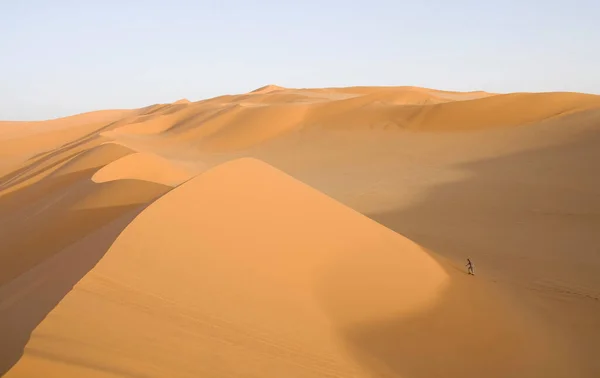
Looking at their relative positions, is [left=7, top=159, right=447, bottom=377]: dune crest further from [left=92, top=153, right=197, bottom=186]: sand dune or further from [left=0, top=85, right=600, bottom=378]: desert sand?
[left=92, top=153, right=197, bottom=186]: sand dune

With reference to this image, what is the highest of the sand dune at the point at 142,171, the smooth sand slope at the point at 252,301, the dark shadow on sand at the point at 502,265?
the sand dune at the point at 142,171

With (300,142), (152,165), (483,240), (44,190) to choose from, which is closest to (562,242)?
(483,240)

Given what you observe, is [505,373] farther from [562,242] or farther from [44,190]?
[44,190]

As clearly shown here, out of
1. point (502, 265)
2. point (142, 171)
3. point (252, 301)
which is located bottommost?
point (502, 265)

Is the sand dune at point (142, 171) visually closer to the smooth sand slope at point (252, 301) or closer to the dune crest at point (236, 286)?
the dune crest at point (236, 286)

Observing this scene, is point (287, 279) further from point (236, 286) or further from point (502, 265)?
point (502, 265)

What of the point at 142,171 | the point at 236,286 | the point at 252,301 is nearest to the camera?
the point at 252,301

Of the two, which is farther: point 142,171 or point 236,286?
point 142,171

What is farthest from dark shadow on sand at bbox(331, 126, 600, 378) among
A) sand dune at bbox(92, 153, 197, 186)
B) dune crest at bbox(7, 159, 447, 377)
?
sand dune at bbox(92, 153, 197, 186)

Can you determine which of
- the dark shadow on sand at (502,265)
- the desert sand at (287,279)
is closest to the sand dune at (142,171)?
the desert sand at (287,279)

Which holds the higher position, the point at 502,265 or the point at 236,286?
the point at 236,286

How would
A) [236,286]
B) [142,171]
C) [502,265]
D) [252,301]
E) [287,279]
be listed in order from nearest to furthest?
[252,301] < [236,286] < [287,279] < [502,265] < [142,171]

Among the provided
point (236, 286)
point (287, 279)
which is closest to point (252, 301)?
point (236, 286)

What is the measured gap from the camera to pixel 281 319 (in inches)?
149
